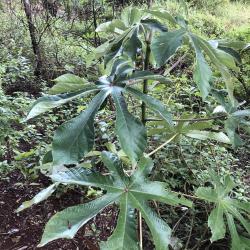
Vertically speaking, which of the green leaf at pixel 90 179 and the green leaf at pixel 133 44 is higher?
the green leaf at pixel 133 44

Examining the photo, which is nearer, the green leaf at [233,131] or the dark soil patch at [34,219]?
the green leaf at [233,131]

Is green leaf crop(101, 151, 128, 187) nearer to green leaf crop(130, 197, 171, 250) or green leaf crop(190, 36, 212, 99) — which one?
green leaf crop(130, 197, 171, 250)

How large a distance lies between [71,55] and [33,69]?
18.9 inches

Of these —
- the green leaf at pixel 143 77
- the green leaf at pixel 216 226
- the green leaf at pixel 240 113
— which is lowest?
the green leaf at pixel 216 226

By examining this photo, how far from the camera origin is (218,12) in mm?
8203

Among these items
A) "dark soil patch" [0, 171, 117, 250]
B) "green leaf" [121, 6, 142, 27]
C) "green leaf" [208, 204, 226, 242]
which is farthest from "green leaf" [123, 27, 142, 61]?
"dark soil patch" [0, 171, 117, 250]

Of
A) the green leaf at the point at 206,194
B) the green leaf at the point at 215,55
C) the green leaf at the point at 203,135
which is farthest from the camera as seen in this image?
the green leaf at the point at 203,135

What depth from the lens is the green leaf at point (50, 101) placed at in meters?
0.86

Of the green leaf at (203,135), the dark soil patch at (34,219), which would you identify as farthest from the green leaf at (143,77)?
the dark soil patch at (34,219)

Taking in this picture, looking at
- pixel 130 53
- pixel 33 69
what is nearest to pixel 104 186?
pixel 130 53

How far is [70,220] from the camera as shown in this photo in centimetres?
85

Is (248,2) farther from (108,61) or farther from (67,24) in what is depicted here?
(108,61)

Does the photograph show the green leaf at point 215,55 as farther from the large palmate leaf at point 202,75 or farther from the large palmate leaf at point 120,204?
the large palmate leaf at point 120,204

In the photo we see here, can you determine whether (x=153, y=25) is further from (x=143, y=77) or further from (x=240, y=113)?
(x=240, y=113)
